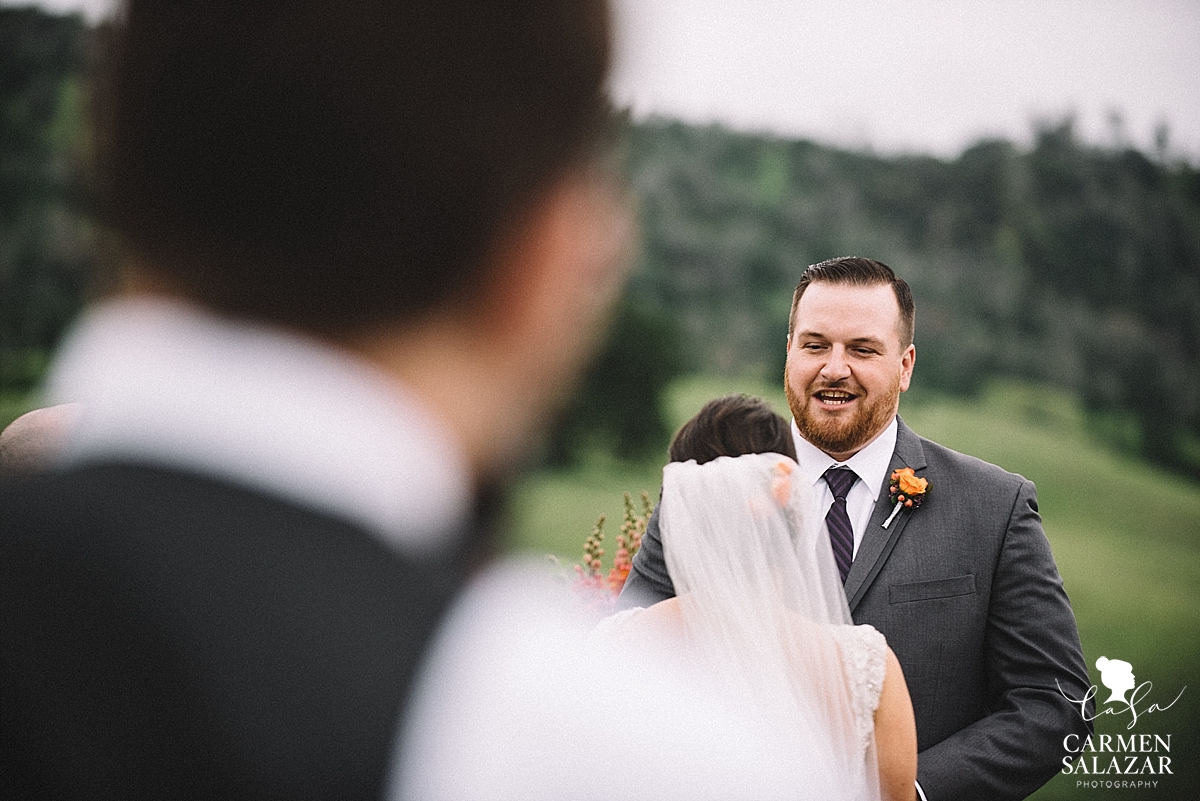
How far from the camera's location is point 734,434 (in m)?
3.56

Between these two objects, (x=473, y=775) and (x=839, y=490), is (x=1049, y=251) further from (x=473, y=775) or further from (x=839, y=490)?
(x=473, y=775)

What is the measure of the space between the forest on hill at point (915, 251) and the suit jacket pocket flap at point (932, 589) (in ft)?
42.2

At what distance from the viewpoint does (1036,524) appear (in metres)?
3.24

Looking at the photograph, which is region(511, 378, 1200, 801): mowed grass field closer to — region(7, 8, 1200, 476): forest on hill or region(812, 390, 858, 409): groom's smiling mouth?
region(7, 8, 1200, 476): forest on hill

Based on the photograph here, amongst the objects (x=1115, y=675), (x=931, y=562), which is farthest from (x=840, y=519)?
(x=1115, y=675)

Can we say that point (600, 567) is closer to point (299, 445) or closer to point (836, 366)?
point (836, 366)

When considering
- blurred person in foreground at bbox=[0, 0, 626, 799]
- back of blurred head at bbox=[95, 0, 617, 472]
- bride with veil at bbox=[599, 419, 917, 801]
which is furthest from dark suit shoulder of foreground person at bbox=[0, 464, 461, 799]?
bride with veil at bbox=[599, 419, 917, 801]

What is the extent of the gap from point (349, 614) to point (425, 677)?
0.08 m

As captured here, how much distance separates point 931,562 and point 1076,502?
666 inches

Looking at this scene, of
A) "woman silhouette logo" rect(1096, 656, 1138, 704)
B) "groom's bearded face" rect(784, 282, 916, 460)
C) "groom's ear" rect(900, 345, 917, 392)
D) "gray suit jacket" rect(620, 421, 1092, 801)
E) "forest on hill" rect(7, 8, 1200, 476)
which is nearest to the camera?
"gray suit jacket" rect(620, 421, 1092, 801)

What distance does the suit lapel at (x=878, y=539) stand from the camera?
3.21 meters

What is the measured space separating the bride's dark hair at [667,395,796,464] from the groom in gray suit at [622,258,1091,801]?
208 millimetres

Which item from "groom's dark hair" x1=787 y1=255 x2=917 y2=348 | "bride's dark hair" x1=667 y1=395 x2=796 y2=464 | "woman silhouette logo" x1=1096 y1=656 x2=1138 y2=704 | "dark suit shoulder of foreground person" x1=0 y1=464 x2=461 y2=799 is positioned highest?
"groom's dark hair" x1=787 y1=255 x2=917 y2=348

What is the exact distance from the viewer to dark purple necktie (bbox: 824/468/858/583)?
3354mm
